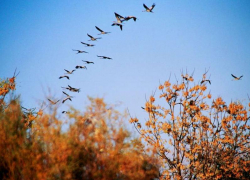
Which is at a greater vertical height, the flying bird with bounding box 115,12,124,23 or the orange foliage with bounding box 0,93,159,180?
the flying bird with bounding box 115,12,124,23

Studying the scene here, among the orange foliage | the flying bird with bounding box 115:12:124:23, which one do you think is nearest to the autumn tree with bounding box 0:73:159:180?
the orange foliage

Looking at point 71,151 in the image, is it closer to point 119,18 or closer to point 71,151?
point 71,151

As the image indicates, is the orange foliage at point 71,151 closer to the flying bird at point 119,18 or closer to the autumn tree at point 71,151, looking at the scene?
the autumn tree at point 71,151

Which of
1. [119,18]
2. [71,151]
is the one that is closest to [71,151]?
[71,151]

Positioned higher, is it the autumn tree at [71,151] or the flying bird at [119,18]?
the flying bird at [119,18]

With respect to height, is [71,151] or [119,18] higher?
[119,18]

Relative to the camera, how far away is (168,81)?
42.9 ft

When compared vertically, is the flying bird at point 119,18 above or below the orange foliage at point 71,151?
above

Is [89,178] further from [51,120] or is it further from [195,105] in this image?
[195,105]

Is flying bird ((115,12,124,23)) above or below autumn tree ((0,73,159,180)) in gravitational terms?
above

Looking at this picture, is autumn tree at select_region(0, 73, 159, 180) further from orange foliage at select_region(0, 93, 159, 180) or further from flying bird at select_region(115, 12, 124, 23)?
flying bird at select_region(115, 12, 124, 23)

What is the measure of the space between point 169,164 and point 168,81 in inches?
192

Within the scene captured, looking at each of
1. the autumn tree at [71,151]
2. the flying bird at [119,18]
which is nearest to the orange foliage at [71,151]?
the autumn tree at [71,151]

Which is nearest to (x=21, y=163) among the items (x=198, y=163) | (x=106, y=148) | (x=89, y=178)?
(x=89, y=178)
